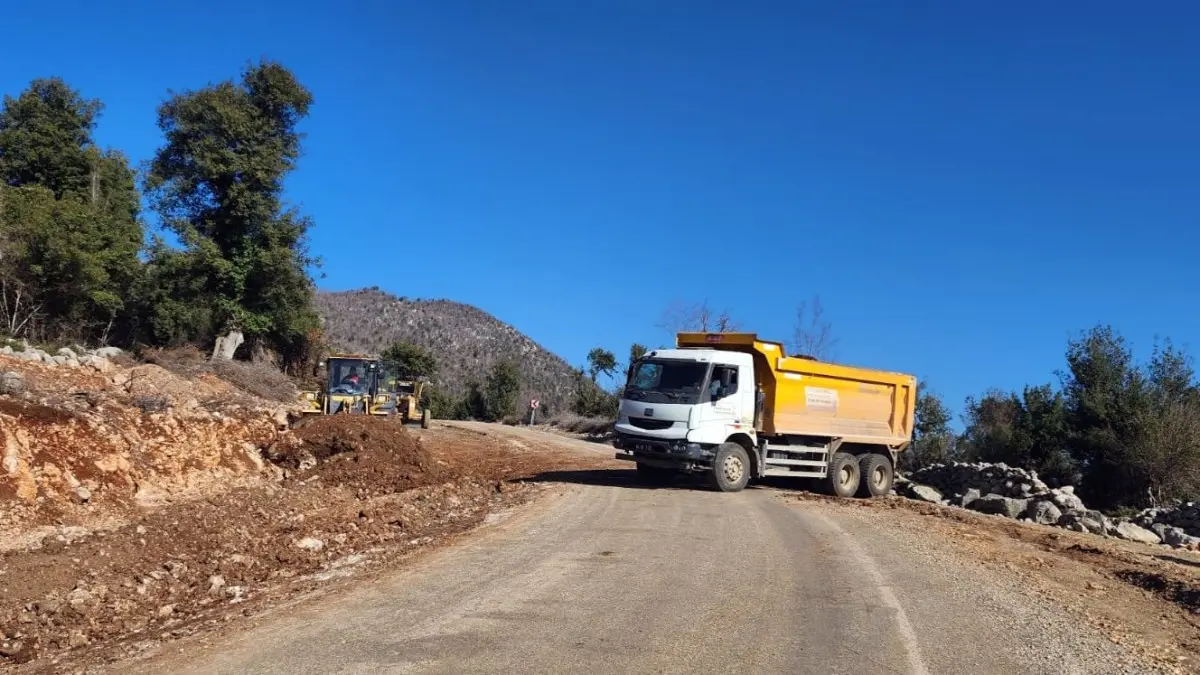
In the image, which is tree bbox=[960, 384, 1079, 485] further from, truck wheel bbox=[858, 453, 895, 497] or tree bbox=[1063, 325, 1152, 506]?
truck wheel bbox=[858, 453, 895, 497]

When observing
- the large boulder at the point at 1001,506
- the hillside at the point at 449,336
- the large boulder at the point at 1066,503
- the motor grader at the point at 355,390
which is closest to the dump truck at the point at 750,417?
the large boulder at the point at 1001,506

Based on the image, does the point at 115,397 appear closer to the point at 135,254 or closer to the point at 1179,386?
the point at 135,254

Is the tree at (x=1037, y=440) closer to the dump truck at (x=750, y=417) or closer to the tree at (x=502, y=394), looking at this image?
the dump truck at (x=750, y=417)

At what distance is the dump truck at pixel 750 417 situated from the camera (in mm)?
17359

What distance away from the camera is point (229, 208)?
36250mm

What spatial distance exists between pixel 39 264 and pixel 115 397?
1798 cm

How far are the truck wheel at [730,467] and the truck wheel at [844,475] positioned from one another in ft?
9.12

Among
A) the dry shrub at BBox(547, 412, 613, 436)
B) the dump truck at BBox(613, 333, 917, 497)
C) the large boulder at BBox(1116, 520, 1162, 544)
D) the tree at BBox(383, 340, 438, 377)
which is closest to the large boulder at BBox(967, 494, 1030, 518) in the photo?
the large boulder at BBox(1116, 520, 1162, 544)

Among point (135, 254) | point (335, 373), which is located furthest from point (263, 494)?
point (135, 254)

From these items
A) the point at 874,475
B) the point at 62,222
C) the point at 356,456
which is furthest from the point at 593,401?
the point at 356,456

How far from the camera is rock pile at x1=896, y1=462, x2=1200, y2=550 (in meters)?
17.3

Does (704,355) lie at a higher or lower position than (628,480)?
higher

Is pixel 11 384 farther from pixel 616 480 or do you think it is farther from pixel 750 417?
pixel 750 417

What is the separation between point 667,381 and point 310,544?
29.5ft
